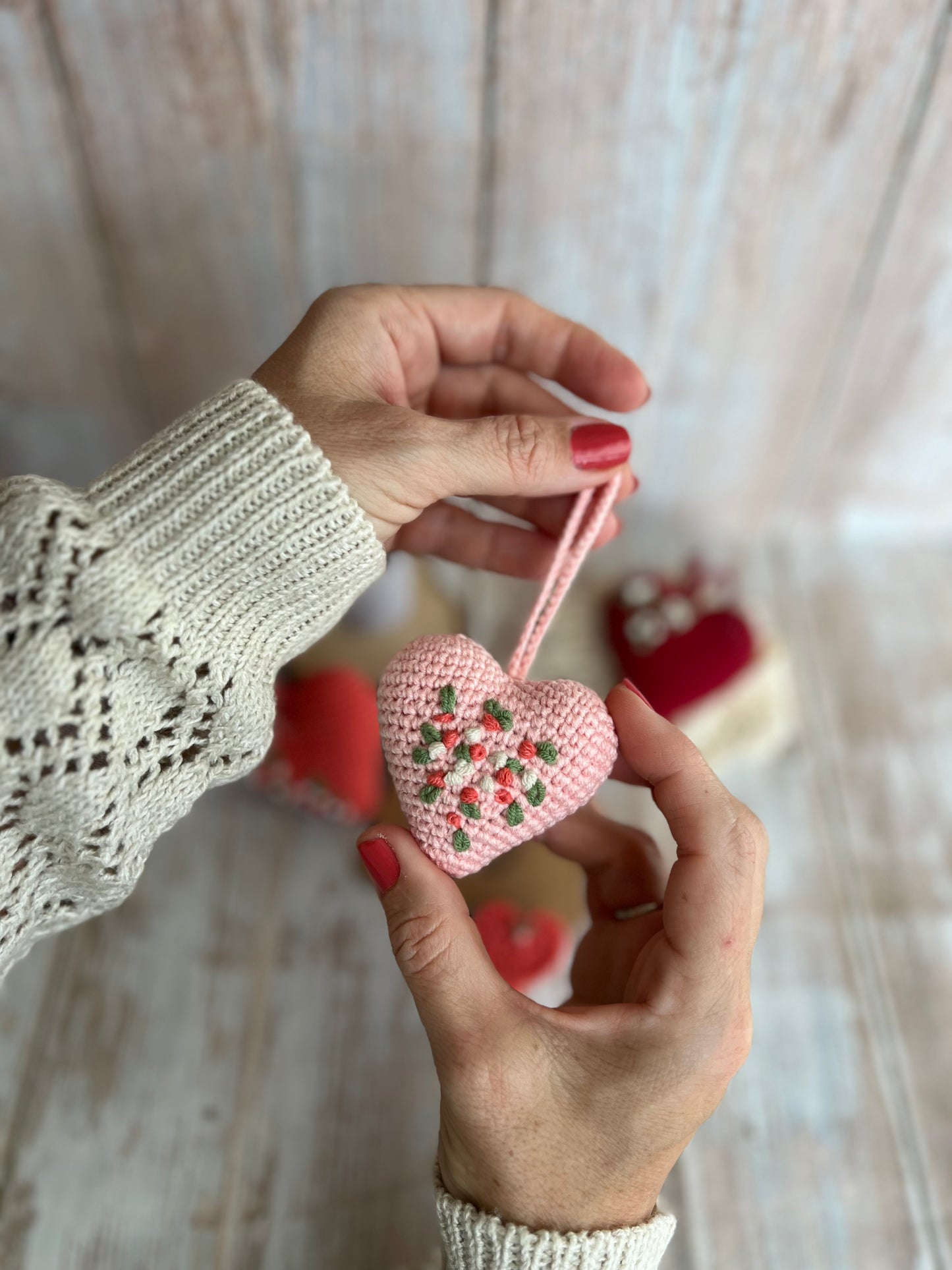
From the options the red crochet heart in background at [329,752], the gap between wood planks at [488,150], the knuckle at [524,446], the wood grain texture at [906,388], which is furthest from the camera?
the red crochet heart in background at [329,752]

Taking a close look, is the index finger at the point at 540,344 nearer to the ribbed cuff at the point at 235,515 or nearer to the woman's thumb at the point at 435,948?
the ribbed cuff at the point at 235,515

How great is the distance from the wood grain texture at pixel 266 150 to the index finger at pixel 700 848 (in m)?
0.58

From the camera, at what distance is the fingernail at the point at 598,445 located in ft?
2.40

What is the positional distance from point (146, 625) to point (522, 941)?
21.6 inches

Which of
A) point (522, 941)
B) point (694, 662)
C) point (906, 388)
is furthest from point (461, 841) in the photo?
point (906, 388)

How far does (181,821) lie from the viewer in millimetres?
1060

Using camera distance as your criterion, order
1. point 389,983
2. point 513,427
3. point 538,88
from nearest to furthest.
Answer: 1. point 513,427
2. point 538,88
3. point 389,983

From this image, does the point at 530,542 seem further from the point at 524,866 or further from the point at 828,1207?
the point at 828,1207

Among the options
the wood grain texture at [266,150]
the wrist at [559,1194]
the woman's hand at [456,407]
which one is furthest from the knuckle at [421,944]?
the wood grain texture at [266,150]

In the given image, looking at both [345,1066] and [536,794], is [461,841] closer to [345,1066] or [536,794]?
[536,794]

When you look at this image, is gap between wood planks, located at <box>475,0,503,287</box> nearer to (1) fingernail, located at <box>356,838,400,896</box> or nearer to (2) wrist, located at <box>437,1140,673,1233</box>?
(1) fingernail, located at <box>356,838,400,896</box>

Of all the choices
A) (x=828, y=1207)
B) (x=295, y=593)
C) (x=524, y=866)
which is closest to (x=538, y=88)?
(x=295, y=593)

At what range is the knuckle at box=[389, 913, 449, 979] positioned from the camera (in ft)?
1.99

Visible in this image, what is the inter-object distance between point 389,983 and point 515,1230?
0.40m
